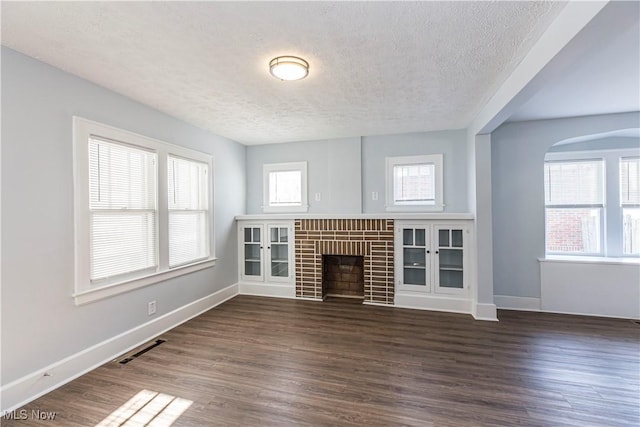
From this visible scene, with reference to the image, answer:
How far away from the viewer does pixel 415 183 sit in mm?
4508

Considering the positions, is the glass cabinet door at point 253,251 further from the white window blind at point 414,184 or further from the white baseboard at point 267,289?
the white window blind at point 414,184

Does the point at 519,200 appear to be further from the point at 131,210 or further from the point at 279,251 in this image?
the point at 131,210

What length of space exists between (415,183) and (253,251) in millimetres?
2868

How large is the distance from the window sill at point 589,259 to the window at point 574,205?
5.9 inches

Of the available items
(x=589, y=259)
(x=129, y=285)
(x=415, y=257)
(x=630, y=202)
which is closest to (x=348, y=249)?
(x=415, y=257)

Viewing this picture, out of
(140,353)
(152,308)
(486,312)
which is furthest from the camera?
(486,312)

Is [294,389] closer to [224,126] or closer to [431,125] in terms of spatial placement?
[224,126]

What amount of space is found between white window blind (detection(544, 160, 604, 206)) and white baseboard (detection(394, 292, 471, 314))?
6.34 ft

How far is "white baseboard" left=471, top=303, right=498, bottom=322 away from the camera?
12.2 feet

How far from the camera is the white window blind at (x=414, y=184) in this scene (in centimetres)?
445

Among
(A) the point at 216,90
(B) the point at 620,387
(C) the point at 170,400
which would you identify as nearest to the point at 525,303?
(B) the point at 620,387

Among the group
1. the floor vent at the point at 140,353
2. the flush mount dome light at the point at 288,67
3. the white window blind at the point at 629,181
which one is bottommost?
the floor vent at the point at 140,353

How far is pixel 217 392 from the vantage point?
2244 millimetres
